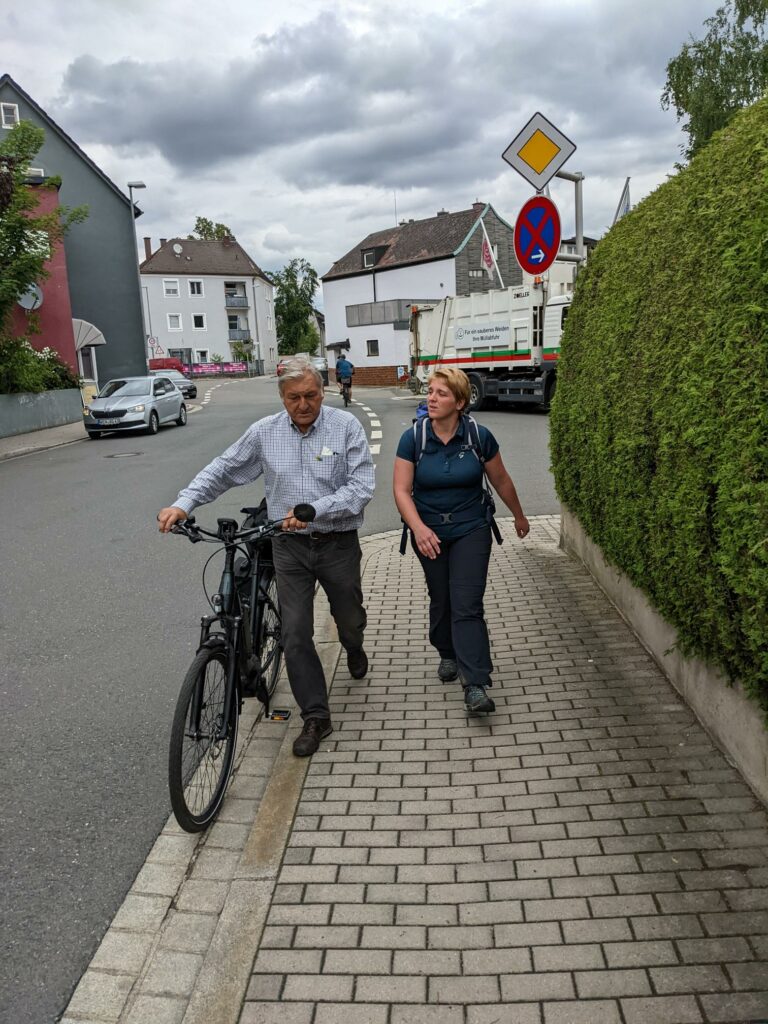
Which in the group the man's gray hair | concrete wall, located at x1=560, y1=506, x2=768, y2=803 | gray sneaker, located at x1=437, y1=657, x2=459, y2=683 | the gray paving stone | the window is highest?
the window

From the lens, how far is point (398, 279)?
181 feet

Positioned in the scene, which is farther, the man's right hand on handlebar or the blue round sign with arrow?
the blue round sign with arrow

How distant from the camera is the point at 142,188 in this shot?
33.7 m

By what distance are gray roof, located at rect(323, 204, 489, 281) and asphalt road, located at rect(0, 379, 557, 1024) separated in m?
43.5

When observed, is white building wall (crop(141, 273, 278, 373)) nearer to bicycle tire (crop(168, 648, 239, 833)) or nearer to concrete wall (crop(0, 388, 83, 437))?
concrete wall (crop(0, 388, 83, 437))

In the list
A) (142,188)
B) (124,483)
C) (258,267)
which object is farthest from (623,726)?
(258,267)

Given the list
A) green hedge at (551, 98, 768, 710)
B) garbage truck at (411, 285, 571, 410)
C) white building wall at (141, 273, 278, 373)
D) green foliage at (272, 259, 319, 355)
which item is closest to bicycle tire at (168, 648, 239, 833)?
green hedge at (551, 98, 768, 710)

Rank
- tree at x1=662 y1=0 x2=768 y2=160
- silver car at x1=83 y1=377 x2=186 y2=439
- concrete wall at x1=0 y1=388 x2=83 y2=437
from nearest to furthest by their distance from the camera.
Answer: silver car at x1=83 y1=377 x2=186 y2=439 < concrete wall at x1=0 y1=388 x2=83 y2=437 < tree at x1=662 y1=0 x2=768 y2=160

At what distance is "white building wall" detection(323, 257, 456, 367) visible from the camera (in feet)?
168

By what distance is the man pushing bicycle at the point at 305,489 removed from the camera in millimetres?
3863

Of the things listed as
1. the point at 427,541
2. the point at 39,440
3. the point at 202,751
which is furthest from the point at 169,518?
the point at 39,440

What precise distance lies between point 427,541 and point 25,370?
21.7 metres

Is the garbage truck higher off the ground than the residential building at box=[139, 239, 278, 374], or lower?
lower

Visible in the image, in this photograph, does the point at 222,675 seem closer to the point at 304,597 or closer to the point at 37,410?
the point at 304,597
